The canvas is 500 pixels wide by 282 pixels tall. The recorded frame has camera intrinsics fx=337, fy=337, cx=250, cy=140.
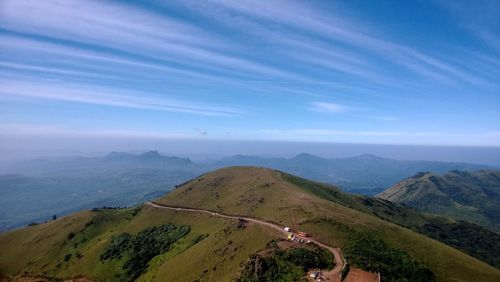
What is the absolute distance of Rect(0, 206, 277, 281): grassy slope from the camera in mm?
81681

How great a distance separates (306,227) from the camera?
3420 inches

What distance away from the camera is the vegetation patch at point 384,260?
64.9m

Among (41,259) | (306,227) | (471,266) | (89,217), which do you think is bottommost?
(41,259)

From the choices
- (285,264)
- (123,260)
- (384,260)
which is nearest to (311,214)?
(384,260)

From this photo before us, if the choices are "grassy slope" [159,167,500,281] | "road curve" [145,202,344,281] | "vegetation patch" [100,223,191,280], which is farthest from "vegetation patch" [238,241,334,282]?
"vegetation patch" [100,223,191,280]

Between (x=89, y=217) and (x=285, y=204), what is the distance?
102 meters

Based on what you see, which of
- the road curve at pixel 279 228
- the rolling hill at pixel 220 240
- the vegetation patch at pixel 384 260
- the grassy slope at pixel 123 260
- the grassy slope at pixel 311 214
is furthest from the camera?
the grassy slope at pixel 123 260

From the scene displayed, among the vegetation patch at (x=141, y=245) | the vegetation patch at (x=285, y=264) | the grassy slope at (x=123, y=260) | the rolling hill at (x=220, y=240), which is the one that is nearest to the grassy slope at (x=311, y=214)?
the rolling hill at (x=220, y=240)

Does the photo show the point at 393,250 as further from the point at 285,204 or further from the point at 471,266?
the point at 285,204

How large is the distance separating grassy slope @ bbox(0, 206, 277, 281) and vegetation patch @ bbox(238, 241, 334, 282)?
5.63 metres

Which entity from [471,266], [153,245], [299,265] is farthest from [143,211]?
[471,266]

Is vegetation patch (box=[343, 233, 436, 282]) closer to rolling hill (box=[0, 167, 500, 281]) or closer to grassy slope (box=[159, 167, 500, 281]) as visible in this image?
rolling hill (box=[0, 167, 500, 281])

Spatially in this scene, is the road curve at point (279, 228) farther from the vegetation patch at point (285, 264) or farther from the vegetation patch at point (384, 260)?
the vegetation patch at point (384, 260)

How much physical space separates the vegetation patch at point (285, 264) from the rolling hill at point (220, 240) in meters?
1.10
